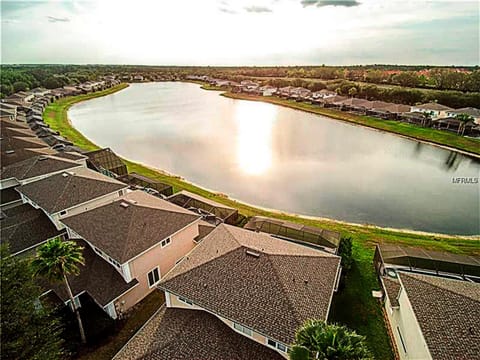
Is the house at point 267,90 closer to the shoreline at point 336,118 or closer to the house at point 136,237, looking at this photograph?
the shoreline at point 336,118

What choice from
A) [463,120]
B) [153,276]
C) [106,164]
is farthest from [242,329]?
[463,120]

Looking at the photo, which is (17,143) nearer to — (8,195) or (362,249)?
(8,195)

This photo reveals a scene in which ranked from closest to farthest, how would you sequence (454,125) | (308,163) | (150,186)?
(150,186) < (308,163) < (454,125)

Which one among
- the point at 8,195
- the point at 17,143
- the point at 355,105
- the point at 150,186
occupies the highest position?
the point at 17,143

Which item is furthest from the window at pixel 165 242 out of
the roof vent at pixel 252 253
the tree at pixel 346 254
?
the tree at pixel 346 254

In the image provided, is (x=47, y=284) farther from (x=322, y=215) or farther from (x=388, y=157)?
(x=388, y=157)

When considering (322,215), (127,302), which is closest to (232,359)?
(127,302)

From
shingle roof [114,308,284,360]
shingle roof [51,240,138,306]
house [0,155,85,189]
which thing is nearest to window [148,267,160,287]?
shingle roof [51,240,138,306]
